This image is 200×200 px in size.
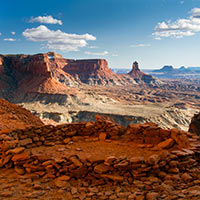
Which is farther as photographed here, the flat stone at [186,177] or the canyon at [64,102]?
the canyon at [64,102]

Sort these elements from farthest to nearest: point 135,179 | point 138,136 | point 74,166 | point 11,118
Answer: point 11,118 < point 138,136 < point 74,166 < point 135,179

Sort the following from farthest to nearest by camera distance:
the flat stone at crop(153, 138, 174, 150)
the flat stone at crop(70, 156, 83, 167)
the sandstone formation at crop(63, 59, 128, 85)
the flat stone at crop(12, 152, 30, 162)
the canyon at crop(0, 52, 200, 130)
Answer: the sandstone formation at crop(63, 59, 128, 85) < the canyon at crop(0, 52, 200, 130) < the flat stone at crop(153, 138, 174, 150) < the flat stone at crop(12, 152, 30, 162) < the flat stone at crop(70, 156, 83, 167)

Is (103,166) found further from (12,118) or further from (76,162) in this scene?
(12,118)

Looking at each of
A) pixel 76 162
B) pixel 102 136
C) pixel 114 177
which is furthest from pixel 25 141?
pixel 114 177

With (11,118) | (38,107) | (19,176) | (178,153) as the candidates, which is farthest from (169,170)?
(38,107)

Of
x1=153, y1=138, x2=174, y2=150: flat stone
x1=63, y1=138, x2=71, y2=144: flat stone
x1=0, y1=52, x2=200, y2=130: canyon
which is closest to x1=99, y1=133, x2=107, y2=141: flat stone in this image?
x1=63, y1=138, x2=71, y2=144: flat stone

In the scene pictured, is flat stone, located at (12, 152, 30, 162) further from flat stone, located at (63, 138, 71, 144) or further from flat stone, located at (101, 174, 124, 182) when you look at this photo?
flat stone, located at (101, 174, 124, 182)

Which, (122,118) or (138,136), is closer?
(138,136)

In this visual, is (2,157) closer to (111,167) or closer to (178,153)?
(111,167)

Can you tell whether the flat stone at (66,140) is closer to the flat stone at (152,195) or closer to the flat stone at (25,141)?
the flat stone at (25,141)

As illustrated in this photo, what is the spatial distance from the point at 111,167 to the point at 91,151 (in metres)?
1.88

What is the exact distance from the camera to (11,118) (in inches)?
503

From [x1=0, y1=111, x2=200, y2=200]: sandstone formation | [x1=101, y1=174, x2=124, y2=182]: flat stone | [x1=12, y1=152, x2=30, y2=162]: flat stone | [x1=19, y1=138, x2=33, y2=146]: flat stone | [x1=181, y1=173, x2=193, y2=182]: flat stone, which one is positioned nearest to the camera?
[x1=0, y1=111, x2=200, y2=200]: sandstone formation

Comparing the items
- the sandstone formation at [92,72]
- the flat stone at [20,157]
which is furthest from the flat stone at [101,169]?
the sandstone formation at [92,72]
